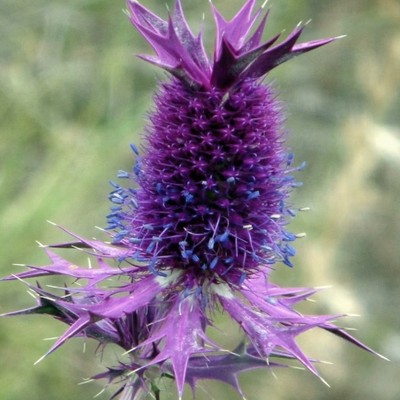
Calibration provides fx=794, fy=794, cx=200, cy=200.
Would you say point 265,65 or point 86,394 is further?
point 86,394

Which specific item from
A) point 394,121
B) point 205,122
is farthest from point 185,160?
point 394,121

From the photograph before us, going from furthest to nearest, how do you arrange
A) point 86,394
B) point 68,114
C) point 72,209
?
1. point 68,114
2. point 86,394
3. point 72,209

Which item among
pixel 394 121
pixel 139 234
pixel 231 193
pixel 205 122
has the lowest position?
pixel 139 234

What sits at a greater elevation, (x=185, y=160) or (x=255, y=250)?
(x=185, y=160)

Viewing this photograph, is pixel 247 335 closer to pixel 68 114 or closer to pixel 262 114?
pixel 262 114

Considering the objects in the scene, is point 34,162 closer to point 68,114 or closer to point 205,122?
point 68,114

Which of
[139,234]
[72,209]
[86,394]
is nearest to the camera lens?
[139,234]
